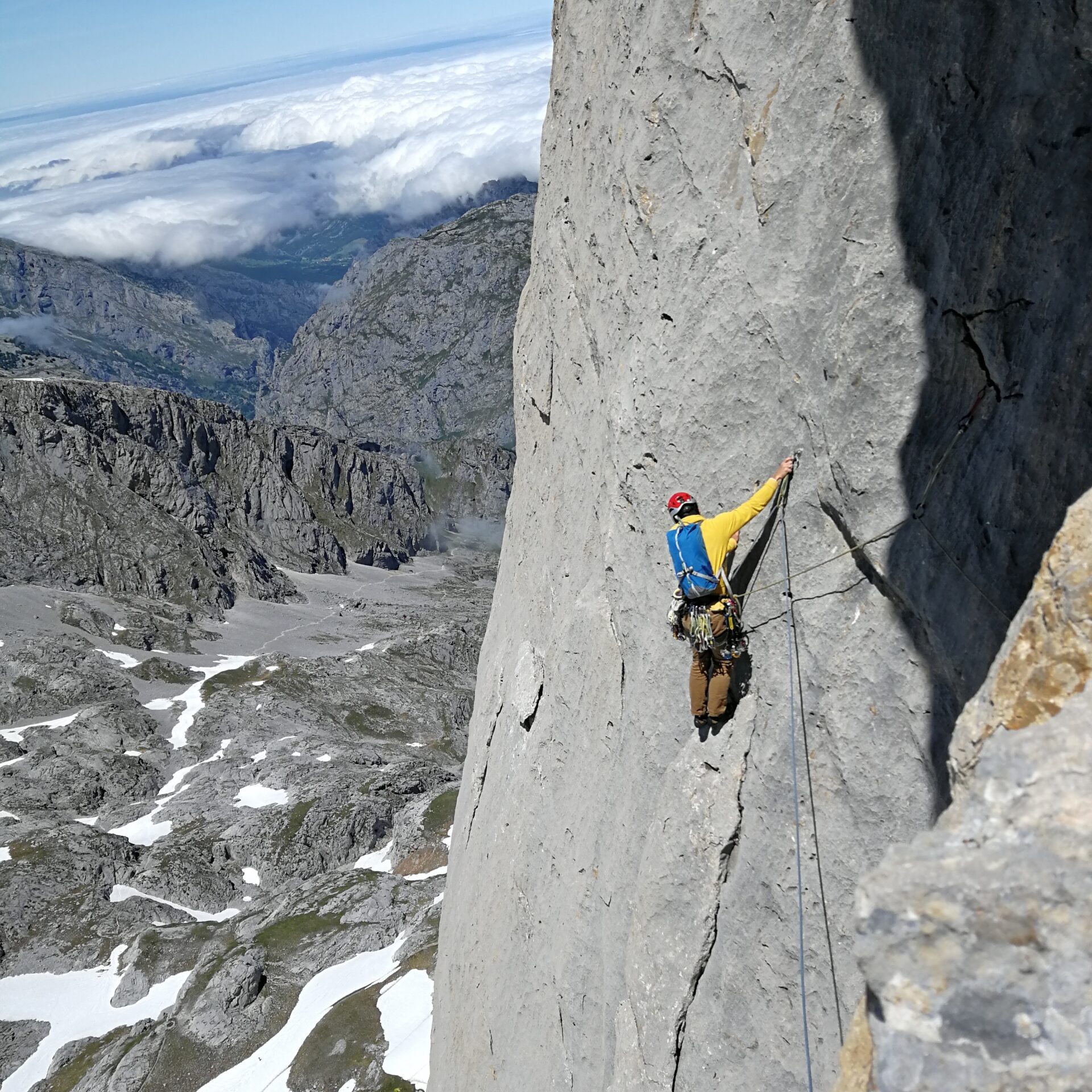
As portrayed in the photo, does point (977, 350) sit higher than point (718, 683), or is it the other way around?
point (977, 350)

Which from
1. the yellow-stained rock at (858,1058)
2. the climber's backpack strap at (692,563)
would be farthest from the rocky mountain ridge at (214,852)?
the yellow-stained rock at (858,1058)

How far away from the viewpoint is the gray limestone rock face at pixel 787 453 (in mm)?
7637

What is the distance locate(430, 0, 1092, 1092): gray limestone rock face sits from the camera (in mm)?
7637

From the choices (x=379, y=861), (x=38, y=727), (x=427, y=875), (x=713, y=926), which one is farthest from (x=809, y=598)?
(x=38, y=727)

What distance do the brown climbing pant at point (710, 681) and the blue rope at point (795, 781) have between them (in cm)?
72

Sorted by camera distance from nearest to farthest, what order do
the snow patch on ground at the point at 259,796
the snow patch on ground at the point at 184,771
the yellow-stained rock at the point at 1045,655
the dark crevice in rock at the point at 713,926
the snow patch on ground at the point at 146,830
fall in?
the yellow-stained rock at the point at 1045,655 → the dark crevice in rock at the point at 713,926 → the snow patch on ground at the point at 146,830 → the snow patch on ground at the point at 259,796 → the snow patch on ground at the point at 184,771

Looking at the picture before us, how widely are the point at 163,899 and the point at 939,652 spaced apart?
87.9 metres

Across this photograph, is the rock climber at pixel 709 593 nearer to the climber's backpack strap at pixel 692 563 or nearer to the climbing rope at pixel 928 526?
the climber's backpack strap at pixel 692 563

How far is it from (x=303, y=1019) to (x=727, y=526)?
4948 centimetres

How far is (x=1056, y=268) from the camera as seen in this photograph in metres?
7.45

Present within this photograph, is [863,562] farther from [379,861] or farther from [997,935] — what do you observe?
[379,861]

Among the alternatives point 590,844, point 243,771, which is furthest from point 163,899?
point 590,844

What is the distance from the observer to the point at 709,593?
9.37 metres

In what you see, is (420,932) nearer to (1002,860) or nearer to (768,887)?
(768,887)
